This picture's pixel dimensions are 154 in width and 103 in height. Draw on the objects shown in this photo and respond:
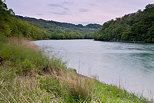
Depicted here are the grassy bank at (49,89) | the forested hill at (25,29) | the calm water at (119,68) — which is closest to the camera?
the grassy bank at (49,89)

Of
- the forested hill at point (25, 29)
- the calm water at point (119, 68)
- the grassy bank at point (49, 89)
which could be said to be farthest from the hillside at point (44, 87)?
the forested hill at point (25, 29)

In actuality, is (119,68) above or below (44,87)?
below

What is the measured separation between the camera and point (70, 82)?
278cm

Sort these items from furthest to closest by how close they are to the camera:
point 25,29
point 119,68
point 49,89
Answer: point 25,29, point 119,68, point 49,89

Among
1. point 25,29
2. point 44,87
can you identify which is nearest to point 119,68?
point 44,87

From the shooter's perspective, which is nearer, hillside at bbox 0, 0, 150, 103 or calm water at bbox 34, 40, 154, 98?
hillside at bbox 0, 0, 150, 103

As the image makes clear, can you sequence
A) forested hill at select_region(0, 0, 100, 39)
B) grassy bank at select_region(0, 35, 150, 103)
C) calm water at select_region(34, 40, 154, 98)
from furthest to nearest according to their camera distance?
forested hill at select_region(0, 0, 100, 39) < calm water at select_region(34, 40, 154, 98) < grassy bank at select_region(0, 35, 150, 103)

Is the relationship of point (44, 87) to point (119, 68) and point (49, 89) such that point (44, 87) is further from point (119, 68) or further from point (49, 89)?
point (119, 68)

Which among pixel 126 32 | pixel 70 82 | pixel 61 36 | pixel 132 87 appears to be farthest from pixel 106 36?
pixel 70 82

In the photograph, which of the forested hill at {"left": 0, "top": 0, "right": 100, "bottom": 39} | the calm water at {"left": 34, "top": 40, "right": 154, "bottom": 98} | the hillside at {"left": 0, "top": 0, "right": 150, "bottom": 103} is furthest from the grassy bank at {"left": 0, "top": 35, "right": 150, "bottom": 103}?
the forested hill at {"left": 0, "top": 0, "right": 100, "bottom": 39}

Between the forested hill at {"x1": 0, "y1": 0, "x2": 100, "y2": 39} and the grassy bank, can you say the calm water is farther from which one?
the forested hill at {"x1": 0, "y1": 0, "x2": 100, "y2": 39}

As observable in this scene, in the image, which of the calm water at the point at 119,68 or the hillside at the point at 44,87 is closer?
the hillside at the point at 44,87

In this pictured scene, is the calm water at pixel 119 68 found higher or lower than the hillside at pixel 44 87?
lower

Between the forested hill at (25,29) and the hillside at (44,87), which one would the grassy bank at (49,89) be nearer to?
the hillside at (44,87)
